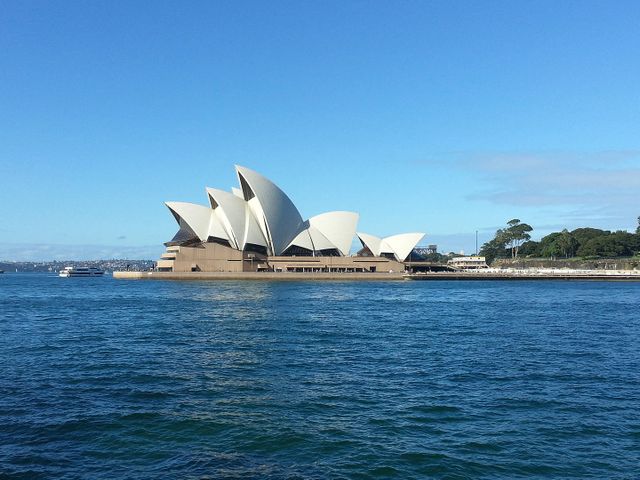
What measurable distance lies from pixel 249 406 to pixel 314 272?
6813cm

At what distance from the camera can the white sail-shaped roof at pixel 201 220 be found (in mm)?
75312

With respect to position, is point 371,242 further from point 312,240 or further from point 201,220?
point 201,220

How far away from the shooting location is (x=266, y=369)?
563 inches

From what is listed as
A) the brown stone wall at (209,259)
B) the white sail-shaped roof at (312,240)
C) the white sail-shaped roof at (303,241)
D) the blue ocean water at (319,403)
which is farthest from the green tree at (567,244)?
the blue ocean water at (319,403)

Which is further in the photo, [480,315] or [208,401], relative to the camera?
[480,315]

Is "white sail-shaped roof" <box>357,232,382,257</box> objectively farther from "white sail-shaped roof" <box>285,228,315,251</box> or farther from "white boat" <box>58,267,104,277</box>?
"white boat" <box>58,267,104,277</box>

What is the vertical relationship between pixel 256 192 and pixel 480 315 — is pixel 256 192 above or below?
above

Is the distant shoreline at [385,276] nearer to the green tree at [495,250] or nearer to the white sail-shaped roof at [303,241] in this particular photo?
the white sail-shaped roof at [303,241]

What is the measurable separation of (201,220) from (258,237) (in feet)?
26.6

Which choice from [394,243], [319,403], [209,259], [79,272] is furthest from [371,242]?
[319,403]

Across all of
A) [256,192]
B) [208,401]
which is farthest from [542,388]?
[256,192]

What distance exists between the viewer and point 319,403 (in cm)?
1094

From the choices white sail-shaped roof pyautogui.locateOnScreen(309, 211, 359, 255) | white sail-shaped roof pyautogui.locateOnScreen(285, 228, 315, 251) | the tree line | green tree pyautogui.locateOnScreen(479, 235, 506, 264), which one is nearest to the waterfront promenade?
white sail-shaped roof pyautogui.locateOnScreen(285, 228, 315, 251)

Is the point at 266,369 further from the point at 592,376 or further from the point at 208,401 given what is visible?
the point at 592,376
